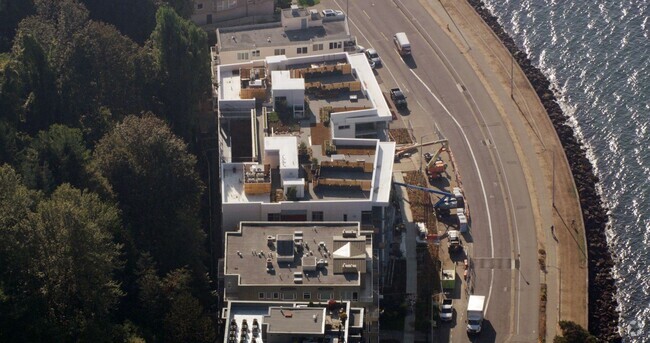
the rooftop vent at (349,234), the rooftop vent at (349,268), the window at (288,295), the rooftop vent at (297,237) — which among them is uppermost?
the rooftop vent at (349,234)

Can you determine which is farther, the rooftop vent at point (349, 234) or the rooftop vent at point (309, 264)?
the rooftop vent at point (349, 234)

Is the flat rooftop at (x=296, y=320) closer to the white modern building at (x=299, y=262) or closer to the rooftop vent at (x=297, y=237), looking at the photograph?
the white modern building at (x=299, y=262)

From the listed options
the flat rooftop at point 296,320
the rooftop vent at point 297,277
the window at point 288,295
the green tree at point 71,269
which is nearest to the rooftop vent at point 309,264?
the rooftop vent at point 297,277

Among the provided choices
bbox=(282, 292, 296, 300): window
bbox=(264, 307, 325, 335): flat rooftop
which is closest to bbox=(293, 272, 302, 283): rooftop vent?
bbox=(282, 292, 296, 300): window

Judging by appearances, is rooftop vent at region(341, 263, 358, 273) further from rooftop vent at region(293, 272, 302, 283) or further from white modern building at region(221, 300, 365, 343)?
white modern building at region(221, 300, 365, 343)

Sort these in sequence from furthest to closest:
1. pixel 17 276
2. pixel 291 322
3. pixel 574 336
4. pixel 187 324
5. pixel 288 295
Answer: pixel 574 336 → pixel 288 295 → pixel 187 324 → pixel 17 276 → pixel 291 322

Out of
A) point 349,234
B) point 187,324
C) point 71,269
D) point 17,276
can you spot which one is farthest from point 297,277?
point 17,276

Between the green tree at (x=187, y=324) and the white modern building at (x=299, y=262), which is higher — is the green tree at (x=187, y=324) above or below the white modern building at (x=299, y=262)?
below

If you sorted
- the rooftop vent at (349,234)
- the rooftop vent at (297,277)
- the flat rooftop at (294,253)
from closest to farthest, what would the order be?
the rooftop vent at (297,277)
the flat rooftop at (294,253)
the rooftop vent at (349,234)

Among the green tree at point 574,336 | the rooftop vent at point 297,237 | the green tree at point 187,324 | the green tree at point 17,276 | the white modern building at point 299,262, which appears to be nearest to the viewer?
the green tree at point 17,276

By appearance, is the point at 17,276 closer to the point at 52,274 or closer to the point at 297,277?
the point at 52,274
